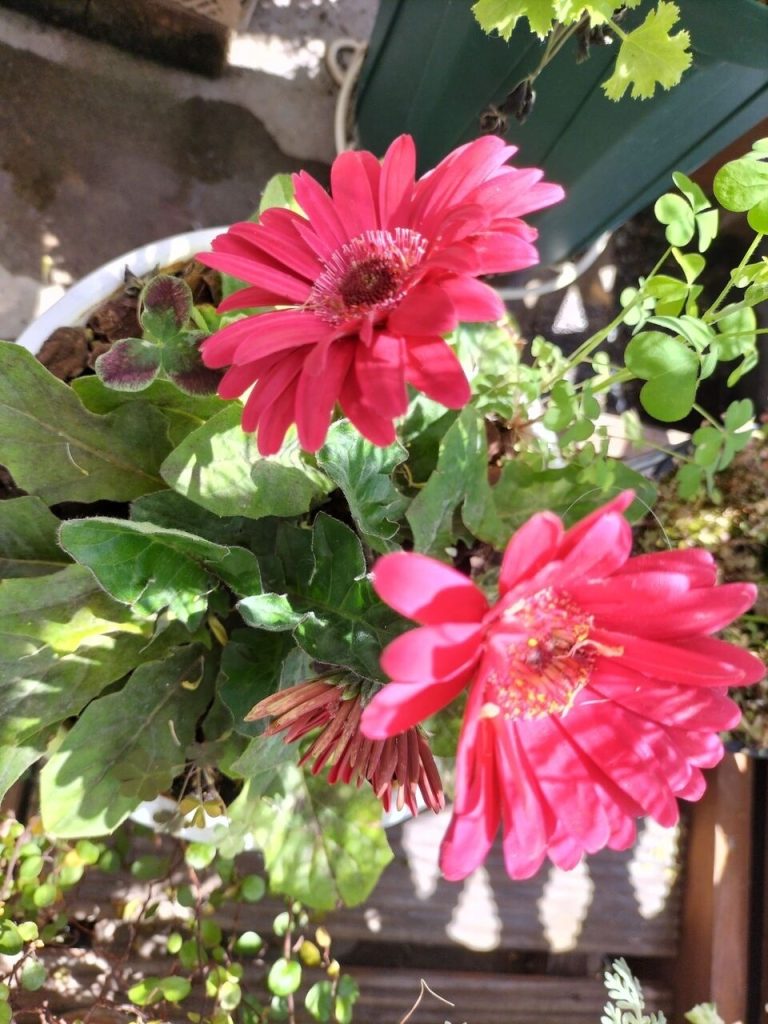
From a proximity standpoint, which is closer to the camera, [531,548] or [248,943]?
[531,548]

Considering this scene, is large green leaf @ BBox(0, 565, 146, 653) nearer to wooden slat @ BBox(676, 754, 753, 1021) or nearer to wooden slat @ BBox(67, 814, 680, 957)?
Answer: wooden slat @ BBox(67, 814, 680, 957)

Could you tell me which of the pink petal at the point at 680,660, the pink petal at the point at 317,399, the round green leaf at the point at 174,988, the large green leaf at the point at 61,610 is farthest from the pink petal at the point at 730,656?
the round green leaf at the point at 174,988

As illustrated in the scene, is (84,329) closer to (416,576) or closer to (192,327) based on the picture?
(192,327)

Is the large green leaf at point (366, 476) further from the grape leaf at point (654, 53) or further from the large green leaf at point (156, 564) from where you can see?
the grape leaf at point (654, 53)

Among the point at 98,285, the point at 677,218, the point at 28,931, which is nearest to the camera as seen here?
the point at 677,218

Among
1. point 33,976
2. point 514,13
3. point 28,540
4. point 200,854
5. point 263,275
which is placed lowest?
point 33,976

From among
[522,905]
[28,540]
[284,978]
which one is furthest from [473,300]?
[522,905]

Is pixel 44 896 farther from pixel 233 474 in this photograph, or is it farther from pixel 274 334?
pixel 274 334

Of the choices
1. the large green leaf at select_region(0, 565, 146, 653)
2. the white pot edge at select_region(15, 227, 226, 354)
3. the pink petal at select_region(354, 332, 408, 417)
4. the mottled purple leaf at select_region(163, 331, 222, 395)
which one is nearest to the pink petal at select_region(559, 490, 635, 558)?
the pink petal at select_region(354, 332, 408, 417)
